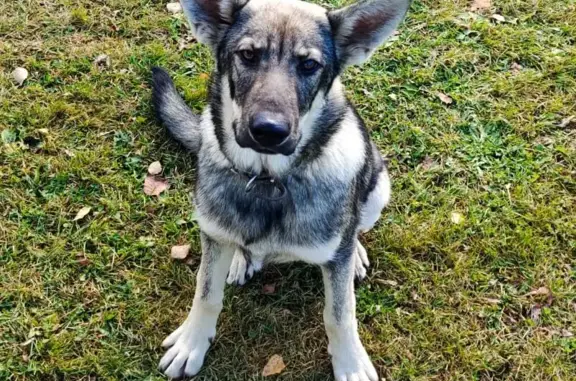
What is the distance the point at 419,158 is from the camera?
5215 millimetres

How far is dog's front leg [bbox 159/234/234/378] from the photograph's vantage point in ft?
12.6

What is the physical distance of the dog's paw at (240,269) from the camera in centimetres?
440

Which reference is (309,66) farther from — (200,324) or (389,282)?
(389,282)

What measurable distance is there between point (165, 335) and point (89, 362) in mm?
478

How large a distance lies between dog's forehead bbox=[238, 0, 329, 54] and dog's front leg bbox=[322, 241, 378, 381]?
116 cm

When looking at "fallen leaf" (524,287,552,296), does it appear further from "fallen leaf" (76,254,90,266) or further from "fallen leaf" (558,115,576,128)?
"fallen leaf" (76,254,90,266)

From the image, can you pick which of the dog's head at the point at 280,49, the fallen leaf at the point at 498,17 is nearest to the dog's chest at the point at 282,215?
the dog's head at the point at 280,49

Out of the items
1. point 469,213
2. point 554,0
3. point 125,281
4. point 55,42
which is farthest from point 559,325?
point 55,42

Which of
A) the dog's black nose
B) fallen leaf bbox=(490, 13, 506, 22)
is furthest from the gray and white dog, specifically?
fallen leaf bbox=(490, 13, 506, 22)

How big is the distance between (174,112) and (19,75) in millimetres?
1591

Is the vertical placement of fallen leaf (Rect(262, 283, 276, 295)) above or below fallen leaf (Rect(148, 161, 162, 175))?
below

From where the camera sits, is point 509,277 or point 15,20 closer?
point 509,277

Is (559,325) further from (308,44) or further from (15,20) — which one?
(15,20)

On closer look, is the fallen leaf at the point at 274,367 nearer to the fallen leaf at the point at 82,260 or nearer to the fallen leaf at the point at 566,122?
the fallen leaf at the point at 82,260
